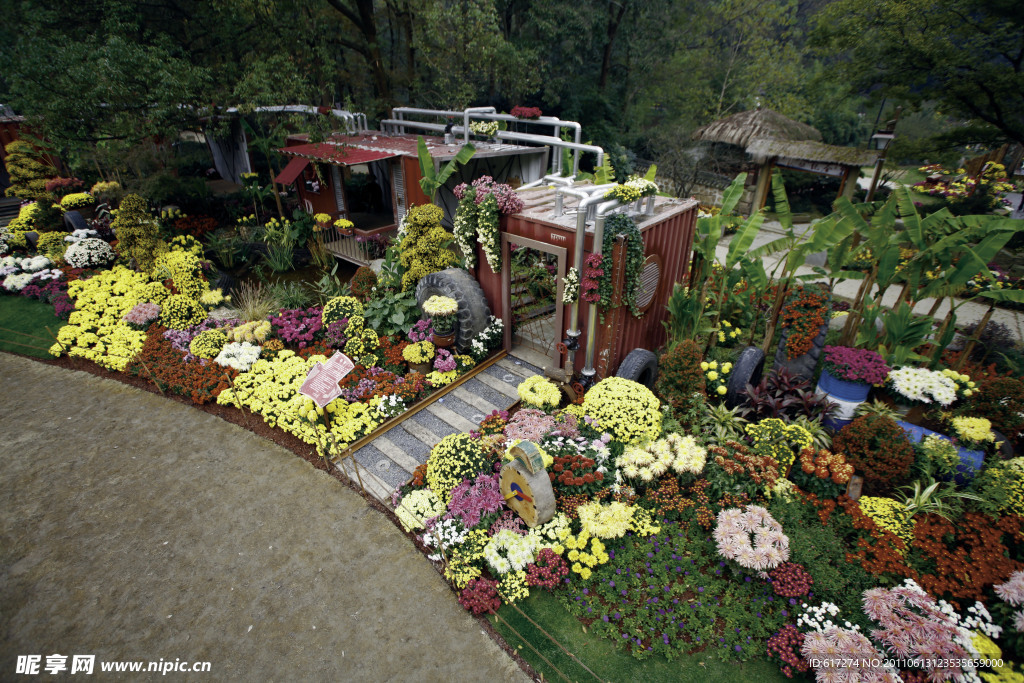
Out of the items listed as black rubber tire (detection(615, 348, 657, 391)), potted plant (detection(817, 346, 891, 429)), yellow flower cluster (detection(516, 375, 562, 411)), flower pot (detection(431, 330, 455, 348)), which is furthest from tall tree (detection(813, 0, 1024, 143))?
flower pot (detection(431, 330, 455, 348))

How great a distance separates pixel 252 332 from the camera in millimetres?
9711

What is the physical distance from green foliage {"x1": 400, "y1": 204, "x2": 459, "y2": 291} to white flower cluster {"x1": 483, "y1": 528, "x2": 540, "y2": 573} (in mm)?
5402

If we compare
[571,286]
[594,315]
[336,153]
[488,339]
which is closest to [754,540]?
[594,315]

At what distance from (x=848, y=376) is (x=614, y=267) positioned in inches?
141

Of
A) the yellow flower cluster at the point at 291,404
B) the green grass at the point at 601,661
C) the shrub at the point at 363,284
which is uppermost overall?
the shrub at the point at 363,284

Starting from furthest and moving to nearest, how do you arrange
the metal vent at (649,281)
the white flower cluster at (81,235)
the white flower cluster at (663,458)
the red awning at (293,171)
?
the red awning at (293,171) < the white flower cluster at (81,235) < the metal vent at (649,281) < the white flower cluster at (663,458)

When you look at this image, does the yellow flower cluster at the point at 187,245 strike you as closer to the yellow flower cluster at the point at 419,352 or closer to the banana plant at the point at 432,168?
the banana plant at the point at 432,168

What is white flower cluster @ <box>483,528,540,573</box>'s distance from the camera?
5516mm

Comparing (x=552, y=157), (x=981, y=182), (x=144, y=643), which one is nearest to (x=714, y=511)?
(x=144, y=643)

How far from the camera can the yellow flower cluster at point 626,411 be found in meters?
6.65

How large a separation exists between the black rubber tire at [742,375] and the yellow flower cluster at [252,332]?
876 centimetres

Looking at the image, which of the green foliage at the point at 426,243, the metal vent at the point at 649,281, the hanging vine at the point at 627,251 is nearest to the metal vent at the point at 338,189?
the green foliage at the point at 426,243

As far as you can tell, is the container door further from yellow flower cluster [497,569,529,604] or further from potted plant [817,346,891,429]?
potted plant [817,346,891,429]

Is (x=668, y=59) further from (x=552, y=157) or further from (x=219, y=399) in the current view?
(x=219, y=399)
